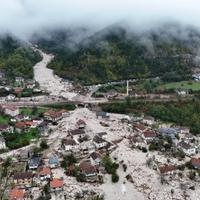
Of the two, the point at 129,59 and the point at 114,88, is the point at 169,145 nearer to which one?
the point at 114,88

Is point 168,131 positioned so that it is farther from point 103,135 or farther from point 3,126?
point 3,126

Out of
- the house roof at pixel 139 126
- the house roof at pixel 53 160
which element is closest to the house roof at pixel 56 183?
the house roof at pixel 53 160

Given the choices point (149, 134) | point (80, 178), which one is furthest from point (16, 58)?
point (80, 178)

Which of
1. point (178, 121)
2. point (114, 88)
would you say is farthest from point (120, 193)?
point (114, 88)

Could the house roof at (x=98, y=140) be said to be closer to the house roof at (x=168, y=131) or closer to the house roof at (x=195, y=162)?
the house roof at (x=168, y=131)

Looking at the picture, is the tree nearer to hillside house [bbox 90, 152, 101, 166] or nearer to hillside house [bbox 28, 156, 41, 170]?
hillside house [bbox 90, 152, 101, 166]

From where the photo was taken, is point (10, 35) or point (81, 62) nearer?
point (81, 62)
